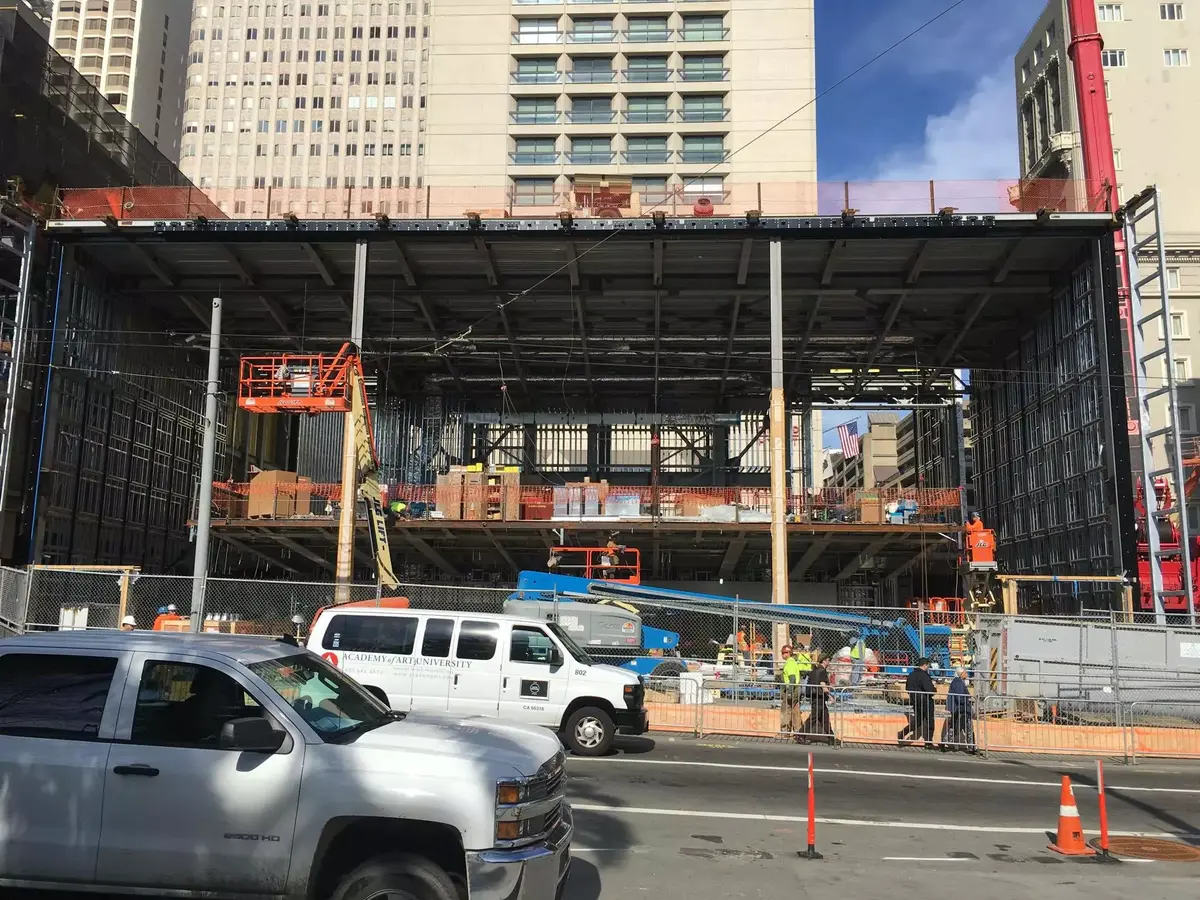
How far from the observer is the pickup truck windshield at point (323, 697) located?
16.7 ft

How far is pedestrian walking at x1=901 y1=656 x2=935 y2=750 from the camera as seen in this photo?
50.0ft

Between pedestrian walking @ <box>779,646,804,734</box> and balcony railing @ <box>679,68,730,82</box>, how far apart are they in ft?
159

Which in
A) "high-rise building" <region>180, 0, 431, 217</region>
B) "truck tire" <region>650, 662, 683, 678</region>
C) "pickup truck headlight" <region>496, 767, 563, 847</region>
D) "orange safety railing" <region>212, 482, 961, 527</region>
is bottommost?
"truck tire" <region>650, 662, 683, 678</region>

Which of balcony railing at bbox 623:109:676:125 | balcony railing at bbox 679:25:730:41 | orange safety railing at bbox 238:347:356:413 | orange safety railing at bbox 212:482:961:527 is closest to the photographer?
orange safety railing at bbox 238:347:356:413

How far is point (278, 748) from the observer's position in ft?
15.8

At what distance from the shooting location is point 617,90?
56875mm

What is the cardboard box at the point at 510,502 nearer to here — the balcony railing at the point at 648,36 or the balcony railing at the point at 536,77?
the balcony railing at the point at 536,77

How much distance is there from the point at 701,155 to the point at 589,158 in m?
7.02

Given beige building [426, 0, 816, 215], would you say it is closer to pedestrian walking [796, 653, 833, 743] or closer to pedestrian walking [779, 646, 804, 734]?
pedestrian walking [779, 646, 804, 734]

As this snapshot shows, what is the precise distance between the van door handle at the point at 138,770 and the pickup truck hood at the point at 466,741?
3.49ft

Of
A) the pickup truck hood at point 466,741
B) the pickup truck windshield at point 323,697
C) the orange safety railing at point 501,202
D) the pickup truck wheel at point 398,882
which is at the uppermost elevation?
the orange safety railing at point 501,202

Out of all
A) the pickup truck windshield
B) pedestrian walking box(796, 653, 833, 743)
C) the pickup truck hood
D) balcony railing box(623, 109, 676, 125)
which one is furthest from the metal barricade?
balcony railing box(623, 109, 676, 125)

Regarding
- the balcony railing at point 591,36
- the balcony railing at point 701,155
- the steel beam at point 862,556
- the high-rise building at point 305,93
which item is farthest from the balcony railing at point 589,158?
the high-rise building at point 305,93

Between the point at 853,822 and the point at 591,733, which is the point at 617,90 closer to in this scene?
the point at 591,733
